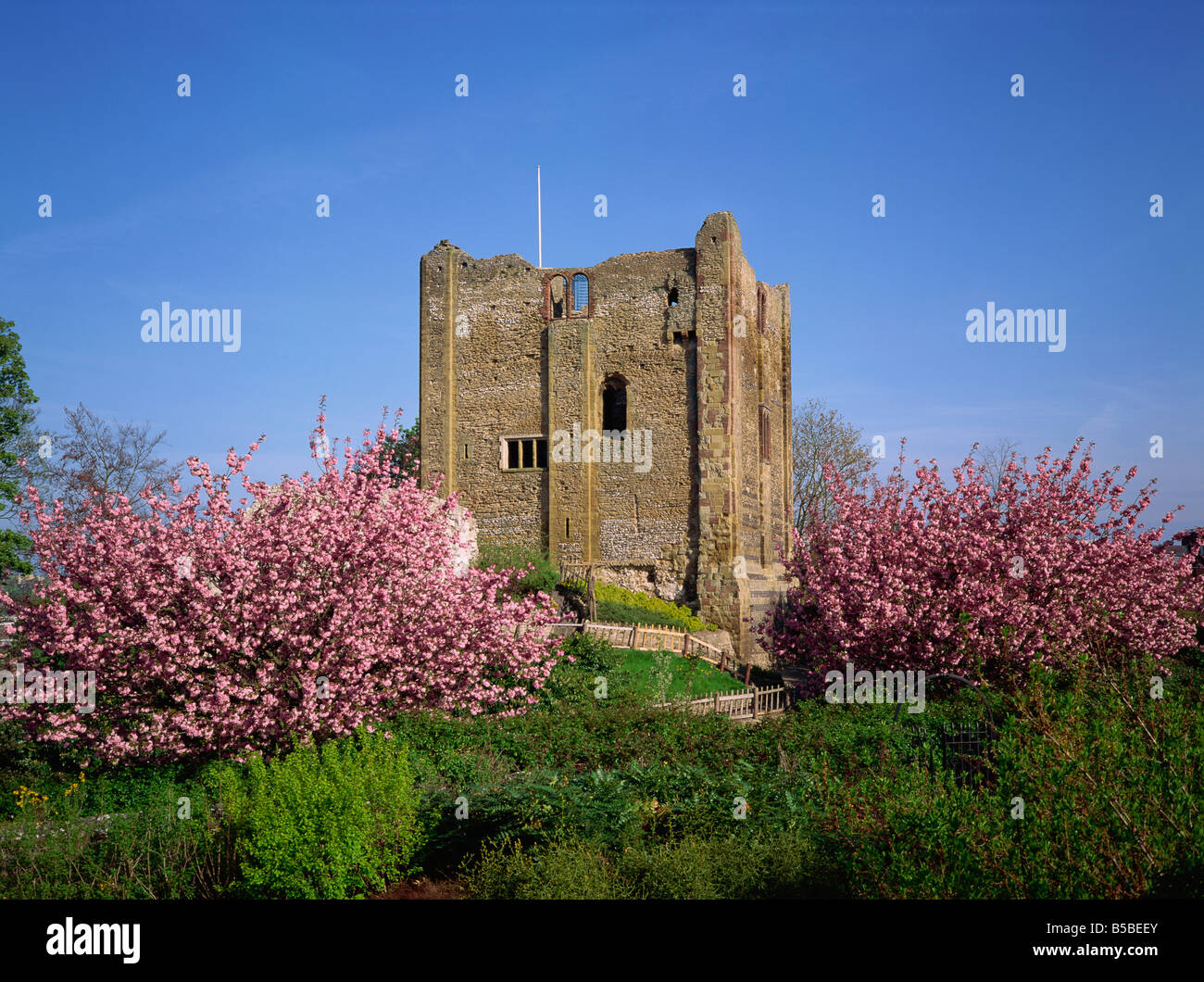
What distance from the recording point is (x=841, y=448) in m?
46.4

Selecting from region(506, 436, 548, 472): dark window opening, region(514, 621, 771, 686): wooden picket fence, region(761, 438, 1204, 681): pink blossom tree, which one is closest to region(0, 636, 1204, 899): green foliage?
region(761, 438, 1204, 681): pink blossom tree

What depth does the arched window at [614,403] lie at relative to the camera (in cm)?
3175

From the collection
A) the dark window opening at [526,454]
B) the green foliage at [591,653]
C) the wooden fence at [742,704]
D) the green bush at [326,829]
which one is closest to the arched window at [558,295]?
the dark window opening at [526,454]

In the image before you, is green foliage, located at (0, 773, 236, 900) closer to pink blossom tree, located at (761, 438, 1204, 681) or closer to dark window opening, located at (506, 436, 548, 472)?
pink blossom tree, located at (761, 438, 1204, 681)

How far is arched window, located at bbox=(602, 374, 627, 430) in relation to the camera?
3175 centimetres

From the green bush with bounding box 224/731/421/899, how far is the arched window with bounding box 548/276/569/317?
79.8 feet

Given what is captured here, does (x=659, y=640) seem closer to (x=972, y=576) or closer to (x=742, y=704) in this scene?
(x=742, y=704)

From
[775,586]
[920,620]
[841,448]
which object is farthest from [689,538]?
[841,448]

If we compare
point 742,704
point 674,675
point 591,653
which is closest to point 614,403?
point 674,675

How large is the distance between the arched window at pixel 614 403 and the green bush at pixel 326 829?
76.6 feet

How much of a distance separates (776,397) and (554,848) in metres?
29.0

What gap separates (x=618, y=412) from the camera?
32.1 meters

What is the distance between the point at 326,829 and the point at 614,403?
2495cm
